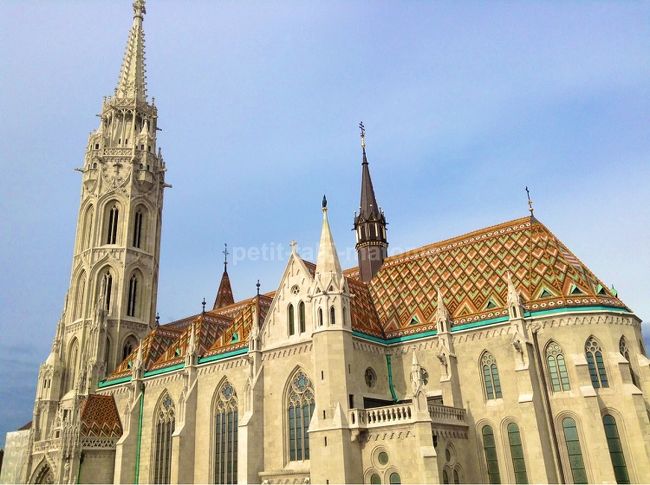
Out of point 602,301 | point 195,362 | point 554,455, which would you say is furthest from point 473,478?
point 195,362

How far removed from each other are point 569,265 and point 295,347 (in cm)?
1560

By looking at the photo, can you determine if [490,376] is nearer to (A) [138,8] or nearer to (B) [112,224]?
(B) [112,224]

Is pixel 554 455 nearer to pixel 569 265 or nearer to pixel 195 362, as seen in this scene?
pixel 569 265

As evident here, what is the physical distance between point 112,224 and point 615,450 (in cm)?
4281

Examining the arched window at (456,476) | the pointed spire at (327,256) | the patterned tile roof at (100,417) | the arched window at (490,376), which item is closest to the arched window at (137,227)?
the patterned tile roof at (100,417)

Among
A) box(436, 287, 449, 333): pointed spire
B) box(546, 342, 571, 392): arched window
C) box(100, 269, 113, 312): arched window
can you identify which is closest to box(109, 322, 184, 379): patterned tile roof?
box(100, 269, 113, 312): arched window

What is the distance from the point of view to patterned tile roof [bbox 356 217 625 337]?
2991cm

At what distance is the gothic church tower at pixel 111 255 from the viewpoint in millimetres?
46844

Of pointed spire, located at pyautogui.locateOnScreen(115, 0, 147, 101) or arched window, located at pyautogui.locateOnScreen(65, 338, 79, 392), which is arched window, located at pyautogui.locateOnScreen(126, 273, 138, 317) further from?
pointed spire, located at pyautogui.locateOnScreen(115, 0, 147, 101)

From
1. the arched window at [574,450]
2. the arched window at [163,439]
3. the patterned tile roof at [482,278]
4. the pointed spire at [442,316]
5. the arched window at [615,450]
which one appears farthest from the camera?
the arched window at [163,439]

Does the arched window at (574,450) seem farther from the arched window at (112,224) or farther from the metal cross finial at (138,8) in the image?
the metal cross finial at (138,8)

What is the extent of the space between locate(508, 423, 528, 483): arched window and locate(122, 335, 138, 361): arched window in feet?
108

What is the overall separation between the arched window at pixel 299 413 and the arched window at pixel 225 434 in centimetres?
443

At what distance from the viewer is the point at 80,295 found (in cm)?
4984
